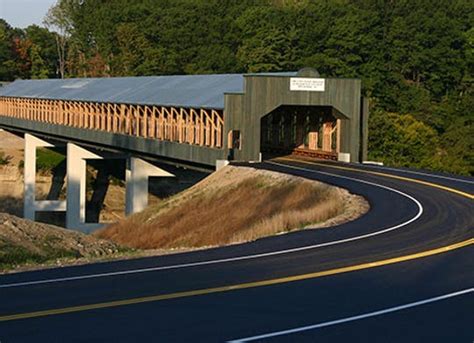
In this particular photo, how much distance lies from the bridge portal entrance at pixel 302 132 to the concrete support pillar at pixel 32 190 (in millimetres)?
19480

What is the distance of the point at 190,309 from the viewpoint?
525 inches

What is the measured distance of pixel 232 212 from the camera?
3344 cm

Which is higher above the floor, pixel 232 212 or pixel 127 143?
pixel 127 143

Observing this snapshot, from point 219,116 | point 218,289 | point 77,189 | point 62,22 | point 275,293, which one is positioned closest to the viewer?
point 275,293

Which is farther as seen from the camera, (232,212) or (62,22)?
(62,22)

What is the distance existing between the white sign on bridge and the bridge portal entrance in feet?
9.99

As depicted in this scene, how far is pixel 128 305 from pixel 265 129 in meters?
42.2

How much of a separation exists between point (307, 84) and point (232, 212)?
12.3 meters

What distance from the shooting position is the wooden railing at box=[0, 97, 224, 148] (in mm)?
44675

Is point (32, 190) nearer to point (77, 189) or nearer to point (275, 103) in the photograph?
point (77, 189)

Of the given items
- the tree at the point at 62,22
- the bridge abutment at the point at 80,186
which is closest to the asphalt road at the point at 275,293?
the bridge abutment at the point at 80,186

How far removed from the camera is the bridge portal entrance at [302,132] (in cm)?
4916

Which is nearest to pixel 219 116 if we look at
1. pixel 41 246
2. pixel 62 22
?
pixel 41 246

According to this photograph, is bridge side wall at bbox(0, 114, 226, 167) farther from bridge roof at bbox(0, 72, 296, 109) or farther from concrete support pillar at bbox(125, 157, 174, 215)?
bridge roof at bbox(0, 72, 296, 109)
